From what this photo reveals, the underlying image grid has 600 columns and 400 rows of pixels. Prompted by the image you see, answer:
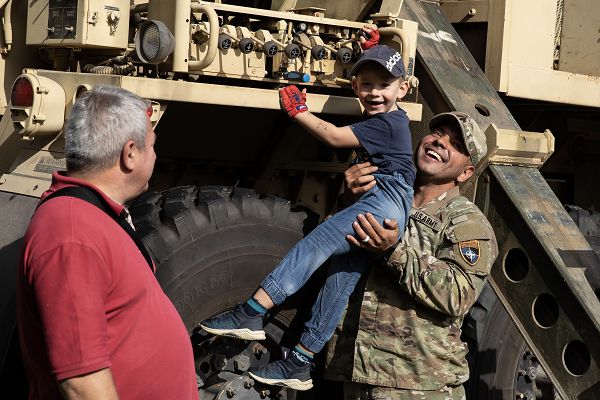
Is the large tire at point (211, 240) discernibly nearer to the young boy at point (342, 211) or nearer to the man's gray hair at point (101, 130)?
the young boy at point (342, 211)

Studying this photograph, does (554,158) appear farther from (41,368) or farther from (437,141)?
(41,368)

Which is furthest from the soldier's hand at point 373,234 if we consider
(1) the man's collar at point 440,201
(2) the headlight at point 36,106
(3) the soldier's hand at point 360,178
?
(2) the headlight at point 36,106

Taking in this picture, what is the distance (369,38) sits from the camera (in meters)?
4.74

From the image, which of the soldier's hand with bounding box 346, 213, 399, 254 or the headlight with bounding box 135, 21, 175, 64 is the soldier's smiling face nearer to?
the soldier's hand with bounding box 346, 213, 399, 254

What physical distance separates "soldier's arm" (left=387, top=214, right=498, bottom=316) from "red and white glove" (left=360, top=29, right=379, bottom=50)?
0.92m

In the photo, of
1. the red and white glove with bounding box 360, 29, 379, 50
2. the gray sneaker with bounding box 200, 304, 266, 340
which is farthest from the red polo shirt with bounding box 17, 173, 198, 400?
the red and white glove with bounding box 360, 29, 379, 50

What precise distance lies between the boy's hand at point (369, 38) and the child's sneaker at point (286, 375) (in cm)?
137

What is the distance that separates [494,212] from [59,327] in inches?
106

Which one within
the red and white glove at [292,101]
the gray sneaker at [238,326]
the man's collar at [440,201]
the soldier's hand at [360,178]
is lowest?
the gray sneaker at [238,326]

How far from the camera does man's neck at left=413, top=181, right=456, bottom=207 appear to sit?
14.4ft

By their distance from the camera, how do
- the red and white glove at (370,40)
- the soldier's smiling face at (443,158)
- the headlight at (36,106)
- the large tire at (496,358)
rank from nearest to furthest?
1. the headlight at (36,106)
2. the soldier's smiling face at (443,158)
3. the red and white glove at (370,40)
4. the large tire at (496,358)

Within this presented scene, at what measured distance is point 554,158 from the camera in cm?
678

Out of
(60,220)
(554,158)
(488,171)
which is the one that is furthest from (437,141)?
(554,158)

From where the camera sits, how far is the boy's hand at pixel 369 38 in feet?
15.5
